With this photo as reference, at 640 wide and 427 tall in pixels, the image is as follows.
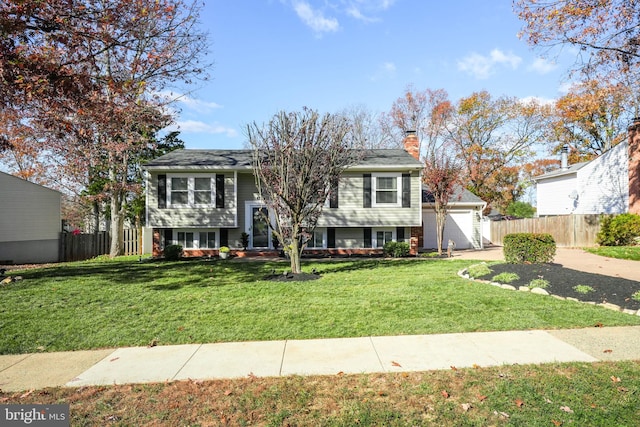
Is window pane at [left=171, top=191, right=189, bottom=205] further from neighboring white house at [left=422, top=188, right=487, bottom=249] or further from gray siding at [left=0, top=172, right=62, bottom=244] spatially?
neighboring white house at [left=422, top=188, right=487, bottom=249]

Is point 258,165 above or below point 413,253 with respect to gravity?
above

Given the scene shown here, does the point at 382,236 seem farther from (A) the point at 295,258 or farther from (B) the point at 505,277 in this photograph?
(B) the point at 505,277

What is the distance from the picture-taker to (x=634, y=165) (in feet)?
66.6

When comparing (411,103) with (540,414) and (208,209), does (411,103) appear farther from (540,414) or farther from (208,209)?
(540,414)

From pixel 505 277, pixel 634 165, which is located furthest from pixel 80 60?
pixel 634 165

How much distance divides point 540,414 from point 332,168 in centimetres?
795

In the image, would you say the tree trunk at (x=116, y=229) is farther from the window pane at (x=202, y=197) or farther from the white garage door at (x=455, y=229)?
the white garage door at (x=455, y=229)

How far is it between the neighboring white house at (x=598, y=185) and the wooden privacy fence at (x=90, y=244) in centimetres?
2566

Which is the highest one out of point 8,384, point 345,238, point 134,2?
point 134,2

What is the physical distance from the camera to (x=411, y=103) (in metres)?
32.9

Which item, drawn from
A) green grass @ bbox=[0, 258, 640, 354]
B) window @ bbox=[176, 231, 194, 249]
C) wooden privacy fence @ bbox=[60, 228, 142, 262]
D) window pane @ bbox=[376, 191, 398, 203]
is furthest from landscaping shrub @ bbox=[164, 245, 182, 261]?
window pane @ bbox=[376, 191, 398, 203]

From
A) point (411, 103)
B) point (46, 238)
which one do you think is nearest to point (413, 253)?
point (46, 238)

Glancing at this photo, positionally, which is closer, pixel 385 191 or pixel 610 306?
pixel 610 306

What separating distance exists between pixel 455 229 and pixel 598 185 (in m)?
8.88
